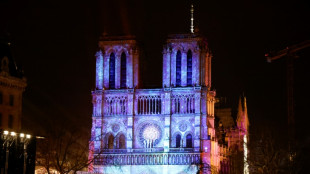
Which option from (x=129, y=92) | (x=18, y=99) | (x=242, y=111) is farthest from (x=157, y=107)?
(x=242, y=111)

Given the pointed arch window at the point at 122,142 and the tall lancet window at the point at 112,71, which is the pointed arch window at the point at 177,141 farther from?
the tall lancet window at the point at 112,71

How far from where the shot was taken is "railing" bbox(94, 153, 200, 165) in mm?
113688

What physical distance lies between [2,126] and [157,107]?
2774cm

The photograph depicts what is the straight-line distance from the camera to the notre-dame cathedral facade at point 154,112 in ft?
375

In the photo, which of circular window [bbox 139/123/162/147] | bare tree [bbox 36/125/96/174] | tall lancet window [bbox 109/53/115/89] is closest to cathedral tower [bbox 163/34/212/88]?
circular window [bbox 139/123/162/147]

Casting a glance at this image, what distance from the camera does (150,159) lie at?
11512cm

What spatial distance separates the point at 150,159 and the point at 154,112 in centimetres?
696

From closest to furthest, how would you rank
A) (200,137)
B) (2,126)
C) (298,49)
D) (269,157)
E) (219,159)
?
(269,157)
(2,126)
(200,137)
(219,159)
(298,49)

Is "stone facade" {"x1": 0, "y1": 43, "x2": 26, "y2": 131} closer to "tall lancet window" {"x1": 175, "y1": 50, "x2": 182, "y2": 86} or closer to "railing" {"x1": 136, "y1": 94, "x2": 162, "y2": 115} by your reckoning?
"railing" {"x1": 136, "y1": 94, "x2": 162, "y2": 115}

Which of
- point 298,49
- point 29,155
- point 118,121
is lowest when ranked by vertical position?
point 29,155

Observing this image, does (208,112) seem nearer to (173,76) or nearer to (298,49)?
(173,76)

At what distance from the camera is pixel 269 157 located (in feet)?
296

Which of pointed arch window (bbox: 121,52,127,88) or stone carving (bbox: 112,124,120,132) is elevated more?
pointed arch window (bbox: 121,52,127,88)

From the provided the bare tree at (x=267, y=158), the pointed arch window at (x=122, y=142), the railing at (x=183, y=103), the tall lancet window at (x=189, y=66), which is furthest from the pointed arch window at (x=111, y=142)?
the bare tree at (x=267, y=158)
